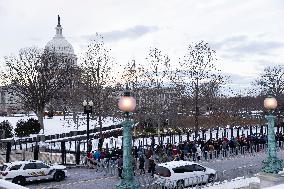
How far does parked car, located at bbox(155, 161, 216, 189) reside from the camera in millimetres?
22109

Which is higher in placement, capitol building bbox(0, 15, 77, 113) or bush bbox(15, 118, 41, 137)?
capitol building bbox(0, 15, 77, 113)

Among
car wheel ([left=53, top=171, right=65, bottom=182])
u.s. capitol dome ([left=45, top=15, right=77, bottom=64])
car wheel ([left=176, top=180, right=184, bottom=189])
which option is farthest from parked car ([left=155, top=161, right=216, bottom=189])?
u.s. capitol dome ([left=45, top=15, right=77, bottom=64])

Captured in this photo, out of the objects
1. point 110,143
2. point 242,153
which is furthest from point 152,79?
point 242,153

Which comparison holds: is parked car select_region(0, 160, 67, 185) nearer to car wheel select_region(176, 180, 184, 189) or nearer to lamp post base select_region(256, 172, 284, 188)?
car wheel select_region(176, 180, 184, 189)

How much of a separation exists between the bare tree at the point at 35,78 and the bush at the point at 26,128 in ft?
15.0

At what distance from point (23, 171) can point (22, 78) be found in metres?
38.2

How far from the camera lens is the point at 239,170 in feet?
81.7

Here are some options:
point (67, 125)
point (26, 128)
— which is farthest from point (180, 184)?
point (67, 125)

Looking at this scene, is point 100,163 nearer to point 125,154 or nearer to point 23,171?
point 23,171

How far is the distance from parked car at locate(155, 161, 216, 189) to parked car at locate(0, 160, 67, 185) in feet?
18.7

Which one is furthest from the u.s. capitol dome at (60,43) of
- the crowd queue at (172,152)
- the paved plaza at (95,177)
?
the paved plaza at (95,177)

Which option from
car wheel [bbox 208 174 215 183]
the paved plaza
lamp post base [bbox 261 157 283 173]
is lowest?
the paved plaza

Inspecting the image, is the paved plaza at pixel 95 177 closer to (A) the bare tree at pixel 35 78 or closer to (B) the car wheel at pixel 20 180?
(B) the car wheel at pixel 20 180

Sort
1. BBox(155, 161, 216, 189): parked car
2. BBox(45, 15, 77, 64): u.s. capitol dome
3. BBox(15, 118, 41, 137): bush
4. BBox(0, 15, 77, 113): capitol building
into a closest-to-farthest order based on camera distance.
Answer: BBox(155, 161, 216, 189): parked car
BBox(15, 118, 41, 137): bush
BBox(0, 15, 77, 113): capitol building
BBox(45, 15, 77, 64): u.s. capitol dome
